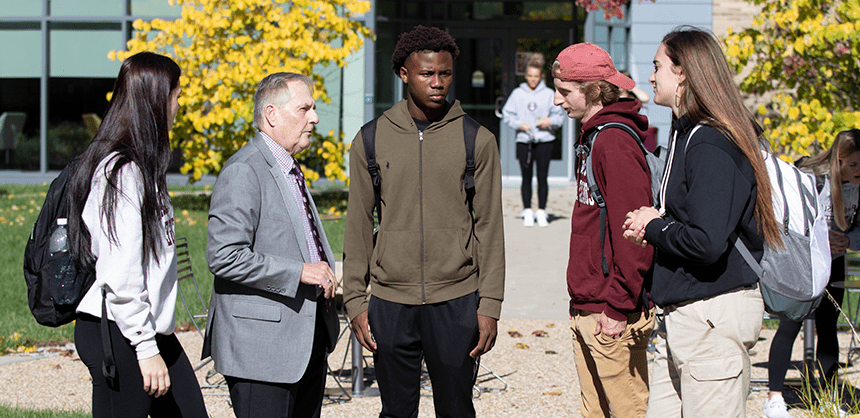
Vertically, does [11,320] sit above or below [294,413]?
below

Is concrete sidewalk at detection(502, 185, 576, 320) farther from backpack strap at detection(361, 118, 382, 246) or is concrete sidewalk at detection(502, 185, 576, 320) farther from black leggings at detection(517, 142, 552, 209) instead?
Result: backpack strap at detection(361, 118, 382, 246)

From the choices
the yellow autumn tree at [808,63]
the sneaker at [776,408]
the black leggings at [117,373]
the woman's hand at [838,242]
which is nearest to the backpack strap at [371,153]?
the black leggings at [117,373]

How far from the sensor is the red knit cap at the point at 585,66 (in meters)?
3.21

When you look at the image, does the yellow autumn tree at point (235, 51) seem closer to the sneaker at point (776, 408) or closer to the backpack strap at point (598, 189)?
the sneaker at point (776, 408)

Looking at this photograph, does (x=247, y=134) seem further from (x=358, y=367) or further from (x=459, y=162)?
(x=459, y=162)

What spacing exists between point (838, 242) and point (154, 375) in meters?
3.96

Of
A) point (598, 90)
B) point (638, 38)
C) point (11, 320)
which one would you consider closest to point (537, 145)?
point (638, 38)

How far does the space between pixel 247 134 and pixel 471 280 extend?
349 inches

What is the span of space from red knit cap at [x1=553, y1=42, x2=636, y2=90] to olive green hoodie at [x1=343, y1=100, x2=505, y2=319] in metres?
0.40

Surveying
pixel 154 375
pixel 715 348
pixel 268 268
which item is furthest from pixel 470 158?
pixel 154 375

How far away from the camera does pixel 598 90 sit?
128 inches

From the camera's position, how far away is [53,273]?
2.77 meters

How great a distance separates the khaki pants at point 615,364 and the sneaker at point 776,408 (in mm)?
1651

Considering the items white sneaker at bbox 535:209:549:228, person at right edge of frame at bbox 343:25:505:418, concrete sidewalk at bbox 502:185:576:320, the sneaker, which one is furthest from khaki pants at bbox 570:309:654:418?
white sneaker at bbox 535:209:549:228
